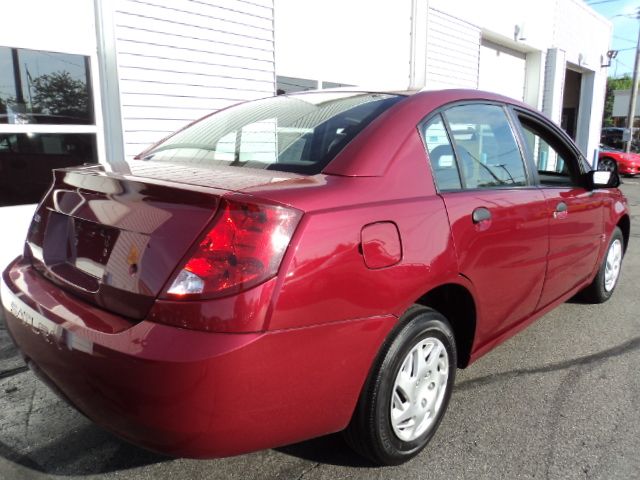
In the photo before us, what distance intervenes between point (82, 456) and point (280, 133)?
68.5 inches

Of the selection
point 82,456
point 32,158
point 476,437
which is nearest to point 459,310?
point 476,437

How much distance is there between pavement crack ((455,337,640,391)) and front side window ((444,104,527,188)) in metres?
1.15

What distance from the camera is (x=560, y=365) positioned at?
11.0ft

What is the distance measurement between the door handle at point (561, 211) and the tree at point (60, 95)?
459 centimetres

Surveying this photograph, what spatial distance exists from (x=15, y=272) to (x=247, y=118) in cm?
134

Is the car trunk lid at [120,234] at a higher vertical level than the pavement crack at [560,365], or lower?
higher

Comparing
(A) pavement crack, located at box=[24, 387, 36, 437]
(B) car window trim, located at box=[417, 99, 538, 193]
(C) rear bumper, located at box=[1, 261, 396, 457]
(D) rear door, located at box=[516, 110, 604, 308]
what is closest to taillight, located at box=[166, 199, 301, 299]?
(C) rear bumper, located at box=[1, 261, 396, 457]

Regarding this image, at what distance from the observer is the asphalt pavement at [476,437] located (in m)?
2.30

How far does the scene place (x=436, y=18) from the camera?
1031cm

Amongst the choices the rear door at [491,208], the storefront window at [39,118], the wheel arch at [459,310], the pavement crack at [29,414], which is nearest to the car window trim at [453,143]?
the rear door at [491,208]

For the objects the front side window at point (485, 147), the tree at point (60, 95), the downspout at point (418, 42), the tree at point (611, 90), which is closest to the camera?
the front side window at point (485, 147)

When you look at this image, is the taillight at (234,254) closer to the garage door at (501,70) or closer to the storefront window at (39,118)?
the storefront window at (39,118)

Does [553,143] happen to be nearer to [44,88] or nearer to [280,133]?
[280,133]

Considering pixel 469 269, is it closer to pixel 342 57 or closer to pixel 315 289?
pixel 315 289
